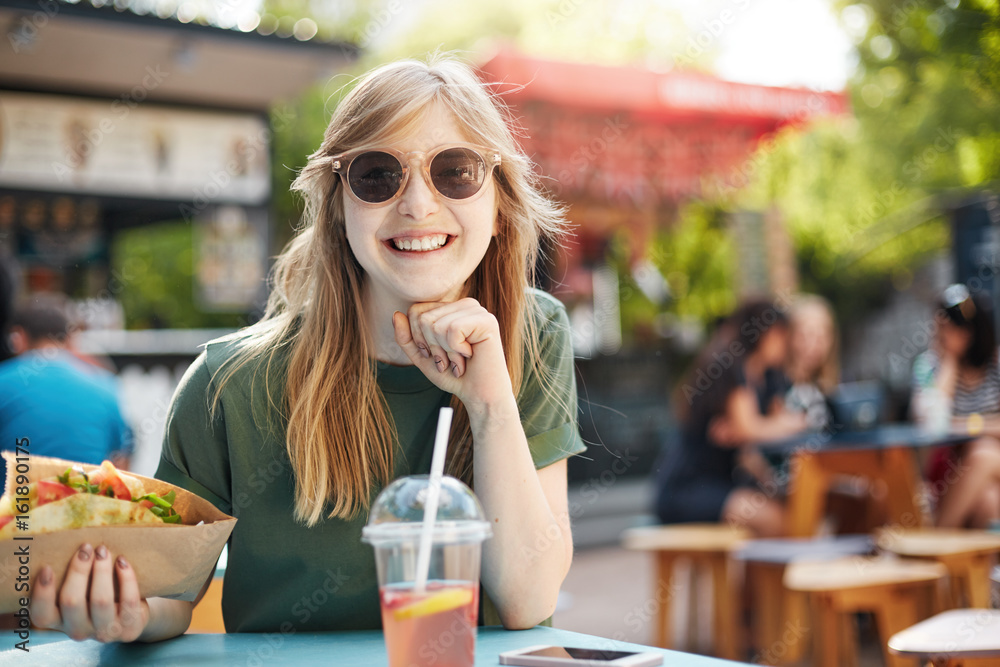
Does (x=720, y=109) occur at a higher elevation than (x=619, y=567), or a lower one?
higher

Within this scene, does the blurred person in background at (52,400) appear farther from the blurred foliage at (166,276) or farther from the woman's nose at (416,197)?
the blurred foliage at (166,276)

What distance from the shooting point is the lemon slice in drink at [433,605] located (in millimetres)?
1031

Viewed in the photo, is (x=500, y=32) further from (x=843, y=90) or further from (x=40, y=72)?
(x=40, y=72)

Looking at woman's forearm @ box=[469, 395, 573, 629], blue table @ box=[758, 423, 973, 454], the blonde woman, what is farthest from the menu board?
woman's forearm @ box=[469, 395, 573, 629]

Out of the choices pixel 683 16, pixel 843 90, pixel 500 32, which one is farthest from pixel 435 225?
pixel 500 32

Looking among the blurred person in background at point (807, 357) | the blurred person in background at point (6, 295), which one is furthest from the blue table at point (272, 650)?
the blurred person in background at point (807, 357)

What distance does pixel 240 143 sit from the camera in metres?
6.86

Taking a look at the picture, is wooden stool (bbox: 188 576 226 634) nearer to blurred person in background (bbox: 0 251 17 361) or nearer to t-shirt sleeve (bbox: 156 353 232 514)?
t-shirt sleeve (bbox: 156 353 232 514)

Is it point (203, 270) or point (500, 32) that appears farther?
point (500, 32)

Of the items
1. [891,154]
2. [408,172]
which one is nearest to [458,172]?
[408,172]

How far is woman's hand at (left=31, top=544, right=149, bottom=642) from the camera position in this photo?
120 centimetres

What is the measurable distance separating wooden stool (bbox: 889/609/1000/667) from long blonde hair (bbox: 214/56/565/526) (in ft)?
3.98

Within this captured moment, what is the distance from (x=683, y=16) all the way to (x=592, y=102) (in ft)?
38.1

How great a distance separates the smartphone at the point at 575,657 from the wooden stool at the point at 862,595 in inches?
96.3
